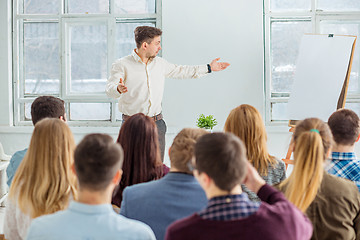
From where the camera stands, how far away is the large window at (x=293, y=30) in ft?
17.3

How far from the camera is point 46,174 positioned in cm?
186

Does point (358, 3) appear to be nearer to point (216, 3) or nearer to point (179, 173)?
point (216, 3)

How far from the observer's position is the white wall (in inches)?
201

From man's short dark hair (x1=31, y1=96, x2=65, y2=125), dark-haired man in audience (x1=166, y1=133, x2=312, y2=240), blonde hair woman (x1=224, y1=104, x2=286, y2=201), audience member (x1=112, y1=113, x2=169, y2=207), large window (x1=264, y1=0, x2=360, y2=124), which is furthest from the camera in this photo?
large window (x1=264, y1=0, x2=360, y2=124)

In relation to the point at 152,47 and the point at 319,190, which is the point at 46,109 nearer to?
the point at 319,190

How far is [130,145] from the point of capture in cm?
228

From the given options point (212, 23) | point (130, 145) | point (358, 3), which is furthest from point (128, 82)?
point (358, 3)

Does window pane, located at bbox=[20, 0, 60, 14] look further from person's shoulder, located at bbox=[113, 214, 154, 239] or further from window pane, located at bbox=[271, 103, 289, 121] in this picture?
person's shoulder, located at bbox=[113, 214, 154, 239]

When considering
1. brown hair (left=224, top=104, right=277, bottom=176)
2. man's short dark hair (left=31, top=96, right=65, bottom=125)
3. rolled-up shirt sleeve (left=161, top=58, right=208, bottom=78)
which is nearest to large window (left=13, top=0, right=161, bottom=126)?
rolled-up shirt sleeve (left=161, top=58, right=208, bottom=78)

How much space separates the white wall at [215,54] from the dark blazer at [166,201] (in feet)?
10.9

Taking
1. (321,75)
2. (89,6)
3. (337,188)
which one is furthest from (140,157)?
(89,6)

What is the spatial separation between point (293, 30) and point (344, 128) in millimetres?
3139

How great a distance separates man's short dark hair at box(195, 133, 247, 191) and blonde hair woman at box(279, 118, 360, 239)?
517mm

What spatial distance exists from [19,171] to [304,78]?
3.41 meters
